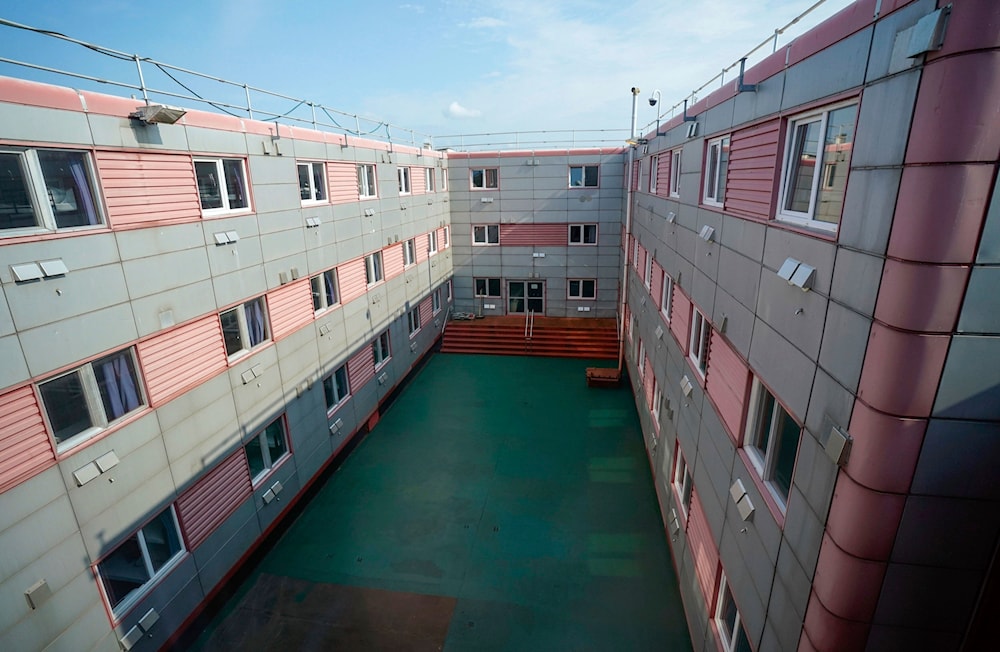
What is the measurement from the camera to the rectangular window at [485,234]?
77.7 feet

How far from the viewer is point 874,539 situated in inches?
143

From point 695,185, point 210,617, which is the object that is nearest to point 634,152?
point 695,185

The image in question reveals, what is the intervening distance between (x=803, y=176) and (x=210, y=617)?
39.6 ft

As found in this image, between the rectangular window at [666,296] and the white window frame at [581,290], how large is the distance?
37.8ft

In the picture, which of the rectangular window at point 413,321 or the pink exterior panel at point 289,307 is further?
the rectangular window at point 413,321

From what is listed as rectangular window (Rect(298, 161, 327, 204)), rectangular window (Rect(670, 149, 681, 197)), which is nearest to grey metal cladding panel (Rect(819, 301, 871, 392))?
rectangular window (Rect(670, 149, 681, 197))

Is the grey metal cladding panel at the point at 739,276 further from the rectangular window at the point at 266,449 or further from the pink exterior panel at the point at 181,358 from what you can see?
the rectangular window at the point at 266,449

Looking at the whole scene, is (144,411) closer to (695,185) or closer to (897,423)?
(897,423)

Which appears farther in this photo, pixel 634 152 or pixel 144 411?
pixel 634 152

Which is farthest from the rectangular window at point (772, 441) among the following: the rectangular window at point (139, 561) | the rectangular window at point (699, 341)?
the rectangular window at point (139, 561)

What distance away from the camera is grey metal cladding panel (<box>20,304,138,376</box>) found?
6.16m

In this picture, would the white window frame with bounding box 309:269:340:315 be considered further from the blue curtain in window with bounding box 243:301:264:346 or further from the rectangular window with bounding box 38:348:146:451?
Result: the rectangular window with bounding box 38:348:146:451

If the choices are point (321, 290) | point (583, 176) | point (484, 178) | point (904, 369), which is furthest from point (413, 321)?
point (904, 369)

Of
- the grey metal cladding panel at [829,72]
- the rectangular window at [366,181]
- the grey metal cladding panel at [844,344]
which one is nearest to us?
the grey metal cladding panel at [844,344]
